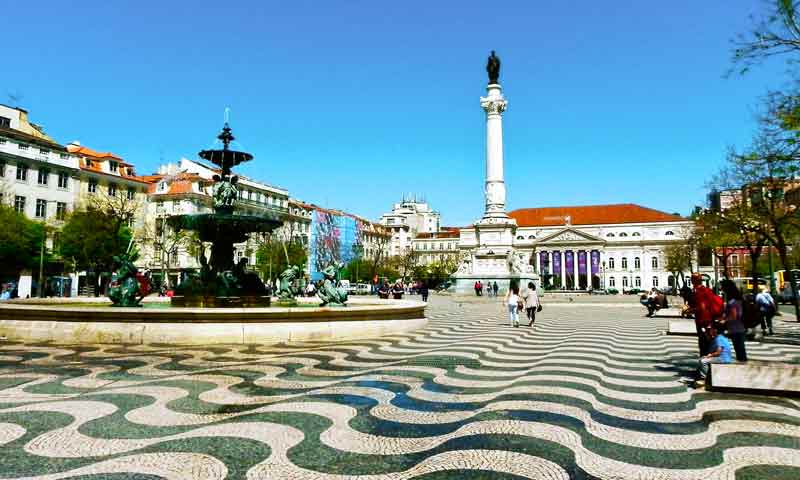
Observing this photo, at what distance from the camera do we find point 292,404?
213 inches

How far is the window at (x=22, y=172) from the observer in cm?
3947

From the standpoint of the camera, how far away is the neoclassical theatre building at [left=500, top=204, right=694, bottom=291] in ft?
334

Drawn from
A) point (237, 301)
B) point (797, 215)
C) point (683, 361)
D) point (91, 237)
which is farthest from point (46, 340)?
point (91, 237)

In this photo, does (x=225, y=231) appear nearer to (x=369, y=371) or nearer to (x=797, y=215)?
(x=369, y=371)

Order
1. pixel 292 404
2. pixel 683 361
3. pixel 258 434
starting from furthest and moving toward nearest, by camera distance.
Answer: pixel 683 361 < pixel 292 404 < pixel 258 434

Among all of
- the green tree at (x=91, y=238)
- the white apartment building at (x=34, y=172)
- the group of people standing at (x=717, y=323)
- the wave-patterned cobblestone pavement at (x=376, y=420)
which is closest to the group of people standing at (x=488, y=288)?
the green tree at (x=91, y=238)

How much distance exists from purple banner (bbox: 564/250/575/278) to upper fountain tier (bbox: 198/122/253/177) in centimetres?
9817

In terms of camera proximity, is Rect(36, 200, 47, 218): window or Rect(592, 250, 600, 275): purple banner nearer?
Rect(36, 200, 47, 218): window

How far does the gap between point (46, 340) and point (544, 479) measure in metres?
12.0

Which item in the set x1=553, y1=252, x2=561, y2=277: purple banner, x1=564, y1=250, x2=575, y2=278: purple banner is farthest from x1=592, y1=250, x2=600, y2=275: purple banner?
x1=553, y1=252, x2=561, y2=277: purple banner

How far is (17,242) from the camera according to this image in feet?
98.9

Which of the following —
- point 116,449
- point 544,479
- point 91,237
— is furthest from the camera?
point 91,237

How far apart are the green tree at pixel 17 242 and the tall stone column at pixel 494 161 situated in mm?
35670

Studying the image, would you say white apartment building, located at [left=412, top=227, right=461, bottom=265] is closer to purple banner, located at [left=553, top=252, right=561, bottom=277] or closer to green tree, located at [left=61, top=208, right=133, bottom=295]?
purple banner, located at [left=553, top=252, right=561, bottom=277]
